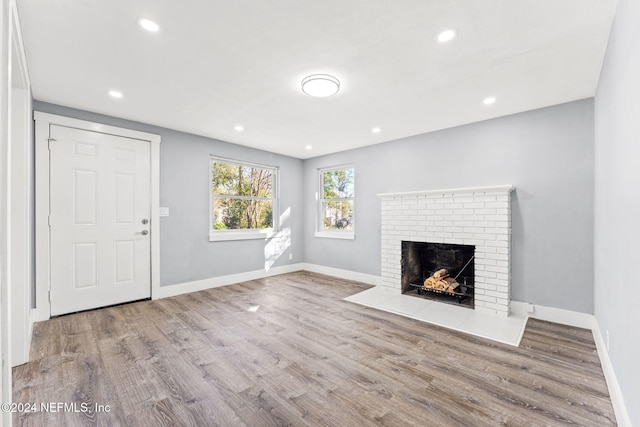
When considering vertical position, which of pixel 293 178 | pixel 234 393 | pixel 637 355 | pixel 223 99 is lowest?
pixel 234 393

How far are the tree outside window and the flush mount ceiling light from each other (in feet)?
8.56

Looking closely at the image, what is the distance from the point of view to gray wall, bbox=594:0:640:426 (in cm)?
130

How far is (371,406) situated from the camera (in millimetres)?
1745

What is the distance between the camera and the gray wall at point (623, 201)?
1300 mm

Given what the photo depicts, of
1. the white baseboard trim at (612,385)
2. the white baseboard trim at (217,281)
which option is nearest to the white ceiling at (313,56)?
the white baseboard trim at (612,385)

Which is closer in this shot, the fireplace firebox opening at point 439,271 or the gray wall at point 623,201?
the gray wall at point 623,201

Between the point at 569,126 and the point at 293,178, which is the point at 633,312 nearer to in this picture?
the point at 569,126

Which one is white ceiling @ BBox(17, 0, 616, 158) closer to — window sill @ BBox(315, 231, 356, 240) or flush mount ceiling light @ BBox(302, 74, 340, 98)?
flush mount ceiling light @ BBox(302, 74, 340, 98)

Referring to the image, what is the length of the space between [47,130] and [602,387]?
18.1 ft

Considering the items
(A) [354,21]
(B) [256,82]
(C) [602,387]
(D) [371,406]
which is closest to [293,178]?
(B) [256,82]

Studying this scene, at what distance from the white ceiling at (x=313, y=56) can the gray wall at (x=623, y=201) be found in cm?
37

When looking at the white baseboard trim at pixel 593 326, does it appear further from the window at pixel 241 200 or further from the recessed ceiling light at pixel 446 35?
the window at pixel 241 200

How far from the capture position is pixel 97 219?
3.43 meters

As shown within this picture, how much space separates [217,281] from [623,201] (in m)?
4.62
